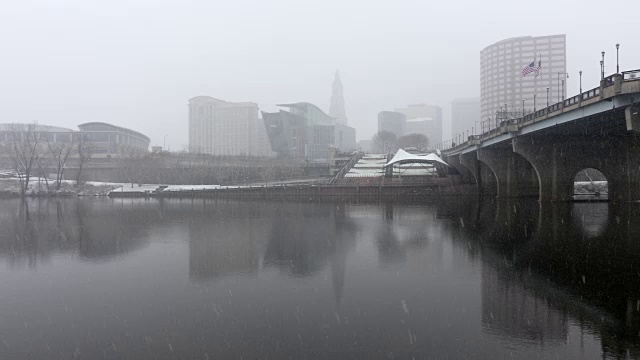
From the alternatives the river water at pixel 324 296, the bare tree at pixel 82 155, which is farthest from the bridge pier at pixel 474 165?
the bare tree at pixel 82 155

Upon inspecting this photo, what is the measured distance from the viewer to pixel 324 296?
38.6ft

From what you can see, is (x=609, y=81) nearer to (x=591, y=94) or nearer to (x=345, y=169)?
(x=591, y=94)

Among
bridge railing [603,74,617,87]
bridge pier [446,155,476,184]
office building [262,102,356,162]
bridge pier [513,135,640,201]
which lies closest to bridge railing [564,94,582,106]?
bridge railing [603,74,617,87]

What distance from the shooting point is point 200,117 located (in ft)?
599

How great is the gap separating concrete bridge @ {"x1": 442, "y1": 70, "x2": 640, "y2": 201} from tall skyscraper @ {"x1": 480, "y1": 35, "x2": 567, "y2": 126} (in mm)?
81275

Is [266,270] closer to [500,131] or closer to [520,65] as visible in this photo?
[500,131]

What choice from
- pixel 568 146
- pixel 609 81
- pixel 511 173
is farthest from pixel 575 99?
pixel 511 173

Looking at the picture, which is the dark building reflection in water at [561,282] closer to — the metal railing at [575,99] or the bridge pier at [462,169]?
the metal railing at [575,99]

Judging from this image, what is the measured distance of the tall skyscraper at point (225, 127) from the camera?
581 feet

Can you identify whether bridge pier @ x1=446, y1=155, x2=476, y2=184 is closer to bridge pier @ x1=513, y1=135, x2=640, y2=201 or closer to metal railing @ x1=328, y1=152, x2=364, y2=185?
metal railing @ x1=328, y1=152, x2=364, y2=185

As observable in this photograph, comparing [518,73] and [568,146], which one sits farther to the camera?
[518,73]

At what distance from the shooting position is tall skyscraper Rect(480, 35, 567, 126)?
13125cm

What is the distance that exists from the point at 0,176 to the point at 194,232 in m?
79.4

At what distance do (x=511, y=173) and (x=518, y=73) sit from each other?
99886mm
